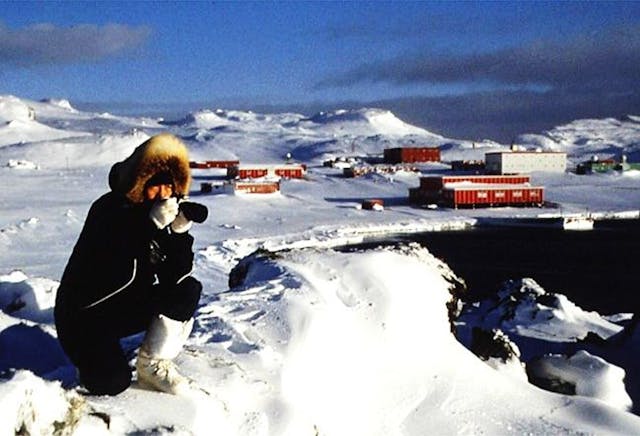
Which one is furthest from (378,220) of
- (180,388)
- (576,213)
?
(180,388)

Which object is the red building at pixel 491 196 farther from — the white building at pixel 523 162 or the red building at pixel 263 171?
the red building at pixel 263 171

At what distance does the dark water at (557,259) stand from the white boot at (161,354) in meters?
18.0

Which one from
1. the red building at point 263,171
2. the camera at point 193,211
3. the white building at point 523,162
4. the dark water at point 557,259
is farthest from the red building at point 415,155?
the camera at point 193,211

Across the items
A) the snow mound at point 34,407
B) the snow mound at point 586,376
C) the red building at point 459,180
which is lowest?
the red building at point 459,180

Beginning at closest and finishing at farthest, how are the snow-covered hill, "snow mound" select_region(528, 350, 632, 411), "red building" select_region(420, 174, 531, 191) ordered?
"snow mound" select_region(528, 350, 632, 411) < "red building" select_region(420, 174, 531, 191) < the snow-covered hill

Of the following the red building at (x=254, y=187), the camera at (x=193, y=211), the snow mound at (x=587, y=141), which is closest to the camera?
the camera at (x=193, y=211)

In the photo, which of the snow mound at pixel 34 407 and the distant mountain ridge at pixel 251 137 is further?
the distant mountain ridge at pixel 251 137

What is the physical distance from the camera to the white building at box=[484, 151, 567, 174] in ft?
205

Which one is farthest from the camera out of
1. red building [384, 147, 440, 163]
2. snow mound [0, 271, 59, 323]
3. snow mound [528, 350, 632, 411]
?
red building [384, 147, 440, 163]

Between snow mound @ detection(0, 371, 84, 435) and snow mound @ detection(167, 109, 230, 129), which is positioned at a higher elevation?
snow mound @ detection(167, 109, 230, 129)

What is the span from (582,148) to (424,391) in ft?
479

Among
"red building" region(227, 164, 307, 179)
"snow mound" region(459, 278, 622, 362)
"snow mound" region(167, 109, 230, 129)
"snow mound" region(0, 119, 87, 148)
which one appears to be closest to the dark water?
"snow mound" region(459, 278, 622, 362)

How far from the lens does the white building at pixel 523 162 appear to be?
6247 centimetres

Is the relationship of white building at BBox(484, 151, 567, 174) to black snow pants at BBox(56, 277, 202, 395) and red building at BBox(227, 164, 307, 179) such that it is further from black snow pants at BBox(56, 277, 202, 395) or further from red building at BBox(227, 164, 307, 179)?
black snow pants at BBox(56, 277, 202, 395)
